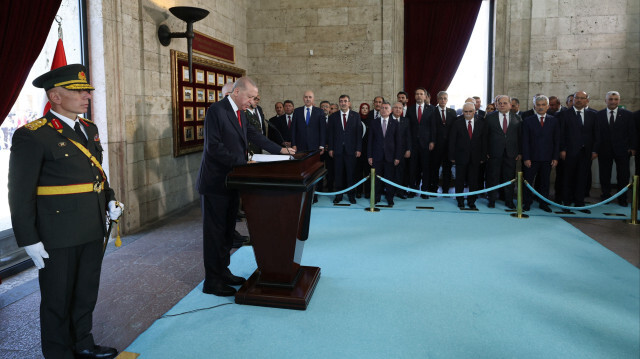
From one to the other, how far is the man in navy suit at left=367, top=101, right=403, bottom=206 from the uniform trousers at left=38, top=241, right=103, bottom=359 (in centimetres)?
492

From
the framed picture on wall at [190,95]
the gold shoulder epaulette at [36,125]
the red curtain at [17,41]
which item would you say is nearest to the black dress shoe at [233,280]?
the gold shoulder epaulette at [36,125]

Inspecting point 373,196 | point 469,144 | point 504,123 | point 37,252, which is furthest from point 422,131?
point 37,252

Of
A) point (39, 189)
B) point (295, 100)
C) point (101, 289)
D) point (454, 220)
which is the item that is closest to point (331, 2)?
point (295, 100)

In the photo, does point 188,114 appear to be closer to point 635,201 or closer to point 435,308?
point 435,308

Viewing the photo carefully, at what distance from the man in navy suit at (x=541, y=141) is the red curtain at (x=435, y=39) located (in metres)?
3.18

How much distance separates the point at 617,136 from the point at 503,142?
191 centimetres

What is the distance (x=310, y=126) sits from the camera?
23.8ft

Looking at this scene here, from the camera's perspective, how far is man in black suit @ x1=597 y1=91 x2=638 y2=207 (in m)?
6.80

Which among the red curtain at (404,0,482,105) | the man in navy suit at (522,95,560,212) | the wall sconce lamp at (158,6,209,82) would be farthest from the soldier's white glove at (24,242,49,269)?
the red curtain at (404,0,482,105)

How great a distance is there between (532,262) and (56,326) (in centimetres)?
392

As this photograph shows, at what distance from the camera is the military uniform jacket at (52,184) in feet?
7.02

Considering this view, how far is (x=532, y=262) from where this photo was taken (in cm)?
428

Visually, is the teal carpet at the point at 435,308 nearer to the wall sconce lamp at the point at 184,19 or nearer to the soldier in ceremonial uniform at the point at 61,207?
the soldier in ceremonial uniform at the point at 61,207

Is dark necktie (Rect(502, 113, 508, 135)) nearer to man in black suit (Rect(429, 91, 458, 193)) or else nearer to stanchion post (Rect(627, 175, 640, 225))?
man in black suit (Rect(429, 91, 458, 193))
